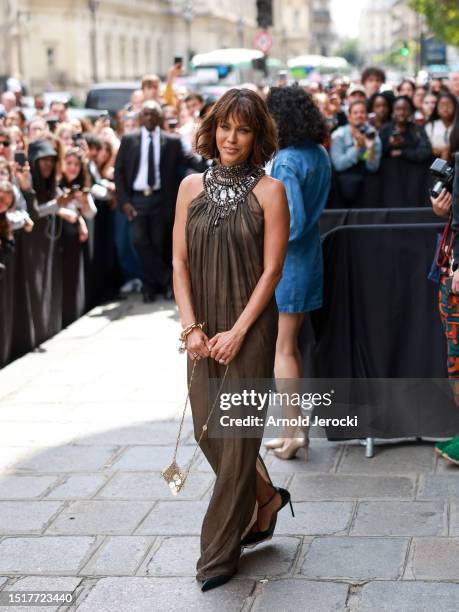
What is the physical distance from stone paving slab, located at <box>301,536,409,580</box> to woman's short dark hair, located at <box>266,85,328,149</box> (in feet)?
7.05

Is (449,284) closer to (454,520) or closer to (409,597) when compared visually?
(454,520)

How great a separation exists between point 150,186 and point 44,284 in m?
2.18

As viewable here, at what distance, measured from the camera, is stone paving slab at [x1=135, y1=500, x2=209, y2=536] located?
551cm

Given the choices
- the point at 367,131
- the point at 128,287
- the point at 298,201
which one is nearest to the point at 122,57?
the point at 128,287

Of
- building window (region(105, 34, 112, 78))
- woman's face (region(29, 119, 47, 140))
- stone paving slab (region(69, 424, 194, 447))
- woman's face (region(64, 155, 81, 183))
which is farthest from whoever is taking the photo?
building window (region(105, 34, 112, 78))

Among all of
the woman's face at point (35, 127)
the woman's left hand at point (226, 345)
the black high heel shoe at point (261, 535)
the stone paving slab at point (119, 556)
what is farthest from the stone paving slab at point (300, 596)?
the woman's face at point (35, 127)

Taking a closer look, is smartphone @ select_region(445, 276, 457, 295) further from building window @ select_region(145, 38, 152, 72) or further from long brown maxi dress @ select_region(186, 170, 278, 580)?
building window @ select_region(145, 38, 152, 72)

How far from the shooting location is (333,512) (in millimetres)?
5695

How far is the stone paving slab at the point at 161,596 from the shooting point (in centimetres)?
465

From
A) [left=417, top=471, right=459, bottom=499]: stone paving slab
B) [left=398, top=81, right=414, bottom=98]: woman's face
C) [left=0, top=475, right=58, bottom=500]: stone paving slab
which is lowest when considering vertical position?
[left=0, top=475, right=58, bottom=500]: stone paving slab

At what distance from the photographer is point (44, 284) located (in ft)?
33.3

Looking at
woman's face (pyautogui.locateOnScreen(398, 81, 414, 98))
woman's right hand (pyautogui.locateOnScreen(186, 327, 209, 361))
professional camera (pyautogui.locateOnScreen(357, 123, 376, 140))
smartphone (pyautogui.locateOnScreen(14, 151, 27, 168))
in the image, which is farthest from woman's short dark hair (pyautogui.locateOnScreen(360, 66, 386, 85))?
woman's right hand (pyautogui.locateOnScreen(186, 327, 209, 361))

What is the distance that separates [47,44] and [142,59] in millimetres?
22367

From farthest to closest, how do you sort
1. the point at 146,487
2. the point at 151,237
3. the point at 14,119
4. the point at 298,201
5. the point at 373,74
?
the point at 373,74
the point at 14,119
the point at 151,237
the point at 298,201
the point at 146,487
